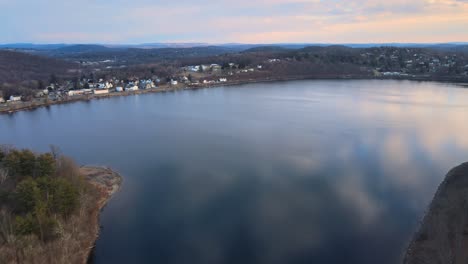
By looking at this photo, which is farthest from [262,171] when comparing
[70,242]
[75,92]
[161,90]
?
[75,92]

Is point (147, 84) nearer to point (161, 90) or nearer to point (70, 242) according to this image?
point (161, 90)

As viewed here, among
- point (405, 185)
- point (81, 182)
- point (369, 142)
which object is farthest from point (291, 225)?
point (369, 142)

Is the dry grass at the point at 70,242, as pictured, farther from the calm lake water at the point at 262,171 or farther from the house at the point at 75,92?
the house at the point at 75,92

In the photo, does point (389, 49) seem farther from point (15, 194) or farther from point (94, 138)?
point (15, 194)

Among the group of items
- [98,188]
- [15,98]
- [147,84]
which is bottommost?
[98,188]

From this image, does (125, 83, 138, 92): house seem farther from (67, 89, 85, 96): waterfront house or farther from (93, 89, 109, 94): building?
(67, 89, 85, 96): waterfront house

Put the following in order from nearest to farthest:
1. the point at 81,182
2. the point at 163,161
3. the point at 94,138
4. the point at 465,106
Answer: the point at 81,182, the point at 163,161, the point at 94,138, the point at 465,106
